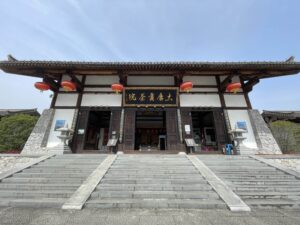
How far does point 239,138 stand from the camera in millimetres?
7148

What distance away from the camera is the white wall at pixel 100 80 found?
9.01 meters

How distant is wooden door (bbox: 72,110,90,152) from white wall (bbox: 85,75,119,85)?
1.97 metres

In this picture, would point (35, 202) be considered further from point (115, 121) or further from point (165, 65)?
point (165, 65)

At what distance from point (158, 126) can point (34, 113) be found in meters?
11.9

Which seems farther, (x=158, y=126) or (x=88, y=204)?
(x=158, y=126)

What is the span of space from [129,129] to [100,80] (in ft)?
12.3

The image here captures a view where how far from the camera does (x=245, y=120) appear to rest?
818 centimetres

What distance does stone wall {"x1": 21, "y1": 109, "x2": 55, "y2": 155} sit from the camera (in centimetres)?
719

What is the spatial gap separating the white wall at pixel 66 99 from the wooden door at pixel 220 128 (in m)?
8.41

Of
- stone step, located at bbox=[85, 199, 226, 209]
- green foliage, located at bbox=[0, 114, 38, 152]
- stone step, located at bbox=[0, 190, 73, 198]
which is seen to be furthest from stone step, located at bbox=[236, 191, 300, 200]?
green foliage, located at bbox=[0, 114, 38, 152]

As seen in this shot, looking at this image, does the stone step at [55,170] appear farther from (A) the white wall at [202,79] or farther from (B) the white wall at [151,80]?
(A) the white wall at [202,79]

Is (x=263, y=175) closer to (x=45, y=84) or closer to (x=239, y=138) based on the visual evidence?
(x=239, y=138)

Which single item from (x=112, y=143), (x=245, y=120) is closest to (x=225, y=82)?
(x=245, y=120)

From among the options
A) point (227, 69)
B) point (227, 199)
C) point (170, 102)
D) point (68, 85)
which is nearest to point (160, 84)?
point (170, 102)
